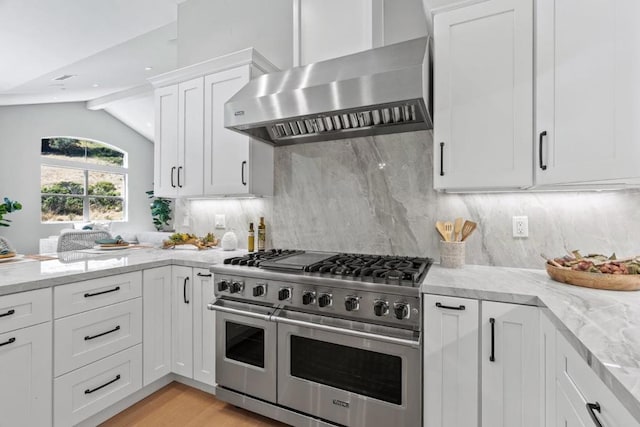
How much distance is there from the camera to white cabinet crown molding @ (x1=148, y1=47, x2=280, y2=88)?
2365mm

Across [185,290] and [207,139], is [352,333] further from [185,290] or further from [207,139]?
[207,139]

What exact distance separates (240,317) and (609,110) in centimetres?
214

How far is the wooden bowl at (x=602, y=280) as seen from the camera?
1.32m

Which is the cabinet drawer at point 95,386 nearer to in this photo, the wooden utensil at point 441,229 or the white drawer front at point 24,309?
the white drawer front at point 24,309

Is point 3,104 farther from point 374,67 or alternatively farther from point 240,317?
point 374,67

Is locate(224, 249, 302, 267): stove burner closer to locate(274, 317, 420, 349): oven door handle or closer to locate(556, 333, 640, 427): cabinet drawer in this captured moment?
locate(274, 317, 420, 349): oven door handle

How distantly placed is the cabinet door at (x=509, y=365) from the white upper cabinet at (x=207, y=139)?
70.3 inches

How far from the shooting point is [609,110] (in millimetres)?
1330

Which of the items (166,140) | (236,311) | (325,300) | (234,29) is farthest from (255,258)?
(234,29)

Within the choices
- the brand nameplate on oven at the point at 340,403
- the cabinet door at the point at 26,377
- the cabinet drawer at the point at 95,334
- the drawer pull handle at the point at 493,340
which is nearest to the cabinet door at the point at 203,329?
the cabinet drawer at the point at 95,334

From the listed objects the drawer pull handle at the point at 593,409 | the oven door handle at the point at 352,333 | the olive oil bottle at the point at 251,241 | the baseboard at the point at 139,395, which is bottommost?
the baseboard at the point at 139,395

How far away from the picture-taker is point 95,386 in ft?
5.96

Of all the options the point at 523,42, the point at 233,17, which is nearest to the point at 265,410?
the point at 523,42

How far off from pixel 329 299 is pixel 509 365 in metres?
0.87
